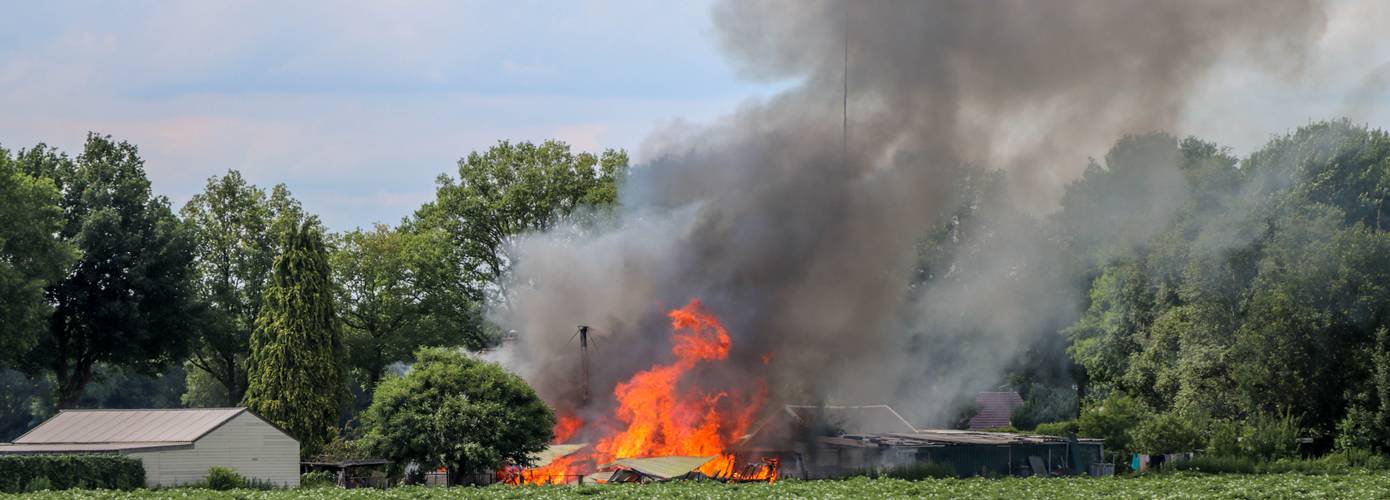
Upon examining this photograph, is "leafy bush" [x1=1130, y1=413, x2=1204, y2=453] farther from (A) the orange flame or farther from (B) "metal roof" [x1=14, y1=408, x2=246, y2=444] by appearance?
(B) "metal roof" [x1=14, y1=408, x2=246, y2=444]

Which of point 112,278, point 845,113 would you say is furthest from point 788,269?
point 112,278

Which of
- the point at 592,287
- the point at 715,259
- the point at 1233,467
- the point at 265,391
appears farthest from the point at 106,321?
the point at 1233,467

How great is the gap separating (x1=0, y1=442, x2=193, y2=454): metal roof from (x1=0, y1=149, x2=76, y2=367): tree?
12035 mm

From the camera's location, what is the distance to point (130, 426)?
225 ft

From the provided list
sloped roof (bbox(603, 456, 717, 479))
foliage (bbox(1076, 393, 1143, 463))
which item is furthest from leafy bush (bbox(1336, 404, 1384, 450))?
sloped roof (bbox(603, 456, 717, 479))

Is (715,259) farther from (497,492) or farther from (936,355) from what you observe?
(936,355)

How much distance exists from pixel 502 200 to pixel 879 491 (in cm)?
4779

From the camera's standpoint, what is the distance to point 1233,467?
72250 mm

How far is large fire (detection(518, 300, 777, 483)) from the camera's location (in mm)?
66125

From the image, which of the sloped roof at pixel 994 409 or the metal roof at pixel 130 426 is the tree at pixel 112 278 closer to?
the metal roof at pixel 130 426

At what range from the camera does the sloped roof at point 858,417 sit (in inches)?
2670

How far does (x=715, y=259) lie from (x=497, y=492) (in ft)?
51.7

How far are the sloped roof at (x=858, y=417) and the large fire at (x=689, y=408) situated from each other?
212cm

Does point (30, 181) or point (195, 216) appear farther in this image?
point (195, 216)
